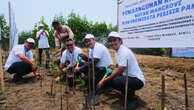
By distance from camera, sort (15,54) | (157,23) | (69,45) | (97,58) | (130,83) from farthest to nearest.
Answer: (15,54), (157,23), (69,45), (97,58), (130,83)

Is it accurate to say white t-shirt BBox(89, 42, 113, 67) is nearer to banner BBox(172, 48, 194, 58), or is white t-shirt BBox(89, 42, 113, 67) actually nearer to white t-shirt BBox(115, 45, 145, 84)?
white t-shirt BBox(115, 45, 145, 84)

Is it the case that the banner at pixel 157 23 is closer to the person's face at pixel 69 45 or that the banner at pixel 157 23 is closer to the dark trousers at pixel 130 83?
the dark trousers at pixel 130 83

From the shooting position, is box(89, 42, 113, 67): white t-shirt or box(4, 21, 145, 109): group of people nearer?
box(4, 21, 145, 109): group of people

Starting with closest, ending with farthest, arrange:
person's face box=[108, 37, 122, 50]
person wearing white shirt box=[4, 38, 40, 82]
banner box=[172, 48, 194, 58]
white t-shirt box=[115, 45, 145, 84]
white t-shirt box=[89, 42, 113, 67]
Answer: white t-shirt box=[115, 45, 145, 84] < person's face box=[108, 37, 122, 50] < white t-shirt box=[89, 42, 113, 67] < banner box=[172, 48, 194, 58] < person wearing white shirt box=[4, 38, 40, 82]

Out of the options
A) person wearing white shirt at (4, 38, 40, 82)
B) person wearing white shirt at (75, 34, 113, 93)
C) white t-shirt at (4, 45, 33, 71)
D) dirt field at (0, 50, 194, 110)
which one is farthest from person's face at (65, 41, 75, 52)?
white t-shirt at (4, 45, 33, 71)

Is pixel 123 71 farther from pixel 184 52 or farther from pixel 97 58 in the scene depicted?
pixel 184 52

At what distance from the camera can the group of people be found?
1.95 metres

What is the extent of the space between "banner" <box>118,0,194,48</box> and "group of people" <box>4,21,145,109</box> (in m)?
1.17

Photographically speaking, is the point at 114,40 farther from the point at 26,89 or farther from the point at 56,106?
the point at 26,89

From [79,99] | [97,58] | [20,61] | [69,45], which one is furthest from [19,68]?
[97,58]

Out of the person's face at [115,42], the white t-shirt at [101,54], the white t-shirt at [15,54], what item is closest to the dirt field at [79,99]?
the white t-shirt at [101,54]

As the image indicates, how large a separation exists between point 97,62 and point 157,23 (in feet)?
5.27

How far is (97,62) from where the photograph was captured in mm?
2521

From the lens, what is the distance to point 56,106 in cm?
190
